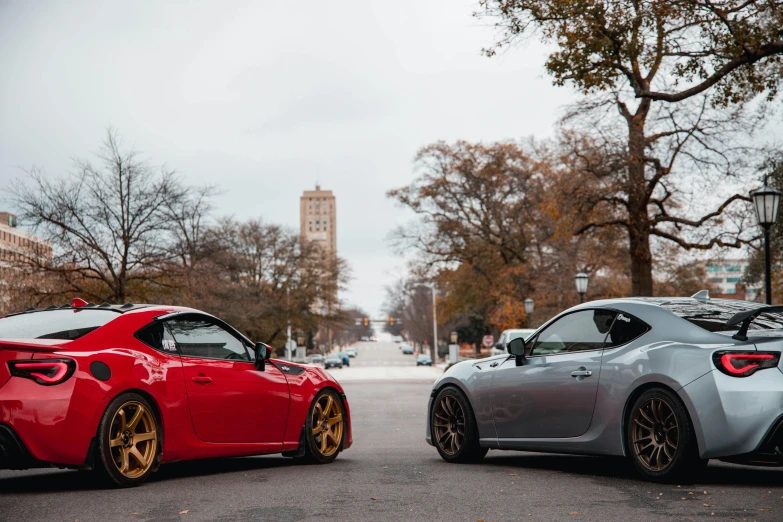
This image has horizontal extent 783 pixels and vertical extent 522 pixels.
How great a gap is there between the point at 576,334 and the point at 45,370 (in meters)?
4.22

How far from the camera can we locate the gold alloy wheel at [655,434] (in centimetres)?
663

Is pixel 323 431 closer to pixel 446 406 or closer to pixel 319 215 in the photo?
pixel 446 406

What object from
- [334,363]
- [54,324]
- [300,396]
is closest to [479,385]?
[300,396]

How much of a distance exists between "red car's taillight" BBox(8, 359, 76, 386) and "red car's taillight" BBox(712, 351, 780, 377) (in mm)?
4448

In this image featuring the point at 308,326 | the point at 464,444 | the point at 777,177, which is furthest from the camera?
the point at 308,326

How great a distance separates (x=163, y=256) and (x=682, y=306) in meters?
30.4

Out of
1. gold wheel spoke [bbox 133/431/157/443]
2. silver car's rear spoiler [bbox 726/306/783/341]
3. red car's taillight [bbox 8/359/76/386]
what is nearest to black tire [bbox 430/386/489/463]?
silver car's rear spoiler [bbox 726/306/783/341]

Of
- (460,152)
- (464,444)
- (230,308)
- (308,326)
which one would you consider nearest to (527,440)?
(464,444)

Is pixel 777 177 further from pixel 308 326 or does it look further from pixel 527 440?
pixel 308 326

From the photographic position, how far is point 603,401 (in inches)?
285

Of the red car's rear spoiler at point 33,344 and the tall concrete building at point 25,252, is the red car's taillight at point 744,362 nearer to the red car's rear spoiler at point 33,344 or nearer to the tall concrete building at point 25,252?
the red car's rear spoiler at point 33,344

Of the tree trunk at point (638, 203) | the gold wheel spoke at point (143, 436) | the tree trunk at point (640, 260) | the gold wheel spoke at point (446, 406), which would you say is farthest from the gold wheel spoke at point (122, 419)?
the tree trunk at point (640, 260)

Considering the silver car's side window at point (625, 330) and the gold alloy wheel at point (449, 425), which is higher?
the silver car's side window at point (625, 330)

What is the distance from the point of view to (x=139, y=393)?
268 inches
